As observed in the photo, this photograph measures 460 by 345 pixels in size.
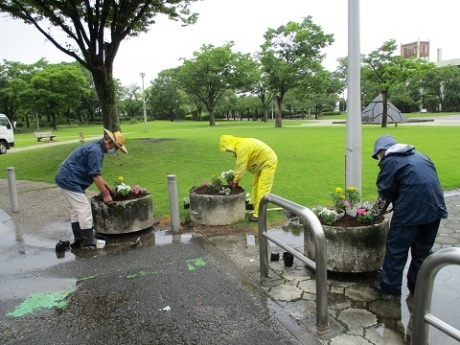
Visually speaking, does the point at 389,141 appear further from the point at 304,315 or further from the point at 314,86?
the point at 314,86

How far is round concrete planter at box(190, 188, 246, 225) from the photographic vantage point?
6109 mm

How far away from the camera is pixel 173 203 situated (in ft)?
19.4

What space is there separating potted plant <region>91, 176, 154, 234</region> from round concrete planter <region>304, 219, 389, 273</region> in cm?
305

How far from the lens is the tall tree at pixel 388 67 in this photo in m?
27.4

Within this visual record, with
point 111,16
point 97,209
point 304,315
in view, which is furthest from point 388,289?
point 111,16

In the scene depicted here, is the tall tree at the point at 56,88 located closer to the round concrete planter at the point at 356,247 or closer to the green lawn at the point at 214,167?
the green lawn at the point at 214,167

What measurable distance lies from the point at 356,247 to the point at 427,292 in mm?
1791

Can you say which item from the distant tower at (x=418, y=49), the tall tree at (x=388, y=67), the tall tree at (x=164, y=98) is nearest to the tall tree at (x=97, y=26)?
the tall tree at (x=388, y=67)

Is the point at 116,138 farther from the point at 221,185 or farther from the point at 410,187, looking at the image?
the point at 410,187

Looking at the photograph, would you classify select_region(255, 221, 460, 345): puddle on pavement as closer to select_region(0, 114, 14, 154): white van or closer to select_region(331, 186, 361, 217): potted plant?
select_region(331, 186, 361, 217): potted plant

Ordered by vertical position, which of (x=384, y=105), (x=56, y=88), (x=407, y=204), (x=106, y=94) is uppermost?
(x=56, y=88)

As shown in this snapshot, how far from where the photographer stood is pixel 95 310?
3639 mm

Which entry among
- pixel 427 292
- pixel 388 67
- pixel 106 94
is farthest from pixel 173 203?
pixel 388 67

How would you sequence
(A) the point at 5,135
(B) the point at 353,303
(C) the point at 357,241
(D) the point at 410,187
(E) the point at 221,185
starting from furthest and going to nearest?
(A) the point at 5,135
(E) the point at 221,185
(C) the point at 357,241
(B) the point at 353,303
(D) the point at 410,187
